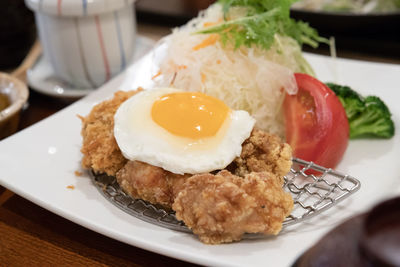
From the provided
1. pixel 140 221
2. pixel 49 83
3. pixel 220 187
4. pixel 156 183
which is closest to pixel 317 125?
pixel 220 187

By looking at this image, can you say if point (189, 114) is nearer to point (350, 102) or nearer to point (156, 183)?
point (156, 183)

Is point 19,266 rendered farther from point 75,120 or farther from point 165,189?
point 75,120

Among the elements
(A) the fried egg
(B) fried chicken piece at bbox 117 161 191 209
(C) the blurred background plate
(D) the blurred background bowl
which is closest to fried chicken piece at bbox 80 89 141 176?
(A) the fried egg

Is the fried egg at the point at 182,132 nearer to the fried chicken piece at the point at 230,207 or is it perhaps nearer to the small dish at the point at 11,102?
the fried chicken piece at the point at 230,207

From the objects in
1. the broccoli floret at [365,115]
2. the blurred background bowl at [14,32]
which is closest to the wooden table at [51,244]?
the broccoli floret at [365,115]

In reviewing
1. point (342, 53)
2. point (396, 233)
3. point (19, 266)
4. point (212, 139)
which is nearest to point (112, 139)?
point (212, 139)

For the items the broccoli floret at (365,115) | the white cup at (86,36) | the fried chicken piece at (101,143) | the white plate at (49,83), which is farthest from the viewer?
the white plate at (49,83)

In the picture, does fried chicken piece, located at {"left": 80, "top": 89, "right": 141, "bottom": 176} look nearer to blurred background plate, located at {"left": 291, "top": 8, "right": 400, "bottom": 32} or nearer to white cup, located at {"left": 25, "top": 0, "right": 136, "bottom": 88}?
white cup, located at {"left": 25, "top": 0, "right": 136, "bottom": 88}
